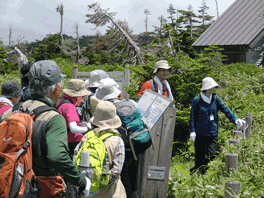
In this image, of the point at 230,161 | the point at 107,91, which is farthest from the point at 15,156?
the point at 230,161

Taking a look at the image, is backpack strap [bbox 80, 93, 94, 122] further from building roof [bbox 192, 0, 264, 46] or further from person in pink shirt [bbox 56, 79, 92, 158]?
building roof [bbox 192, 0, 264, 46]

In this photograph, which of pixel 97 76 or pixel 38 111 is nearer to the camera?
pixel 38 111

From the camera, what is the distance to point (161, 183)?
3635mm

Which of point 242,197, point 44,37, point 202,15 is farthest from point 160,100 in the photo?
point 202,15

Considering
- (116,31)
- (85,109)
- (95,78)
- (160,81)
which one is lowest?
(85,109)

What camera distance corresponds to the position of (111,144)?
240 centimetres

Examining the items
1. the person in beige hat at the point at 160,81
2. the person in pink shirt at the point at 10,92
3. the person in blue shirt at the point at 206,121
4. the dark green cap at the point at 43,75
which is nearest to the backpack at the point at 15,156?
the dark green cap at the point at 43,75

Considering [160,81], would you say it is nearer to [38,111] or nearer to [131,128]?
[131,128]

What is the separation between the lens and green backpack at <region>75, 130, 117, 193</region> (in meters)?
2.20

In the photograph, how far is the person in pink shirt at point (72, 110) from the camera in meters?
3.36

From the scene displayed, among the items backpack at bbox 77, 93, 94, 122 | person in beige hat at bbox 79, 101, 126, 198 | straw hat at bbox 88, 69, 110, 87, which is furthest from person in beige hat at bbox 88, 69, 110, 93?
person in beige hat at bbox 79, 101, 126, 198

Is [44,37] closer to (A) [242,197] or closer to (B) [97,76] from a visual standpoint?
(B) [97,76]

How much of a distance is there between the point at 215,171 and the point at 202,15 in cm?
5094

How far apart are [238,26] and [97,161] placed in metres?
20.4
